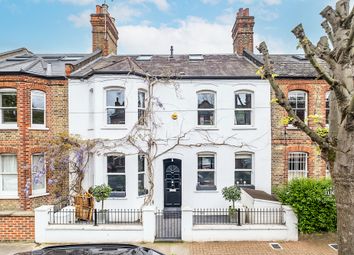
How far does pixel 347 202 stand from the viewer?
15.9 feet

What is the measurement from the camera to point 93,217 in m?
11.3

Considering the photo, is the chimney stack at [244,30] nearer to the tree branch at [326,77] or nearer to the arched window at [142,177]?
the arched window at [142,177]

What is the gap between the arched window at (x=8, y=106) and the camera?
12773 millimetres

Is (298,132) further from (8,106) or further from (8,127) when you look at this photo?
(8,106)

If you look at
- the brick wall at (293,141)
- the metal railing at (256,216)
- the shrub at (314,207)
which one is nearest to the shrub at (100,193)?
the metal railing at (256,216)

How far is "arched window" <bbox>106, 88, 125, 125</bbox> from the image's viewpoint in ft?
42.1

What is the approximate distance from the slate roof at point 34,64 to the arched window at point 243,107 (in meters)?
8.50

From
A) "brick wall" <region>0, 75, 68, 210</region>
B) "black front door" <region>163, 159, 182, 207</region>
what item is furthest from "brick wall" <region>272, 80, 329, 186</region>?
"brick wall" <region>0, 75, 68, 210</region>

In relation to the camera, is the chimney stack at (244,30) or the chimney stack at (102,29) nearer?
the chimney stack at (102,29)

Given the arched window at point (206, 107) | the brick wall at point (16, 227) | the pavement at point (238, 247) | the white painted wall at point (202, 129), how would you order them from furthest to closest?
1. the arched window at point (206, 107)
2. the white painted wall at point (202, 129)
3. the brick wall at point (16, 227)
4. the pavement at point (238, 247)

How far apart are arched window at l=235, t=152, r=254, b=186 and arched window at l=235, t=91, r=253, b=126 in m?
1.59

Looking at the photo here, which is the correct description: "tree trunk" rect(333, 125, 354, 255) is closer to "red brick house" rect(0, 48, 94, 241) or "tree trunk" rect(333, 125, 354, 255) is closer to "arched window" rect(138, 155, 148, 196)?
"arched window" rect(138, 155, 148, 196)

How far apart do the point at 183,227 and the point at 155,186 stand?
13.7ft

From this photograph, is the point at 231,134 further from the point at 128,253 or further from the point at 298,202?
the point at 128,253
